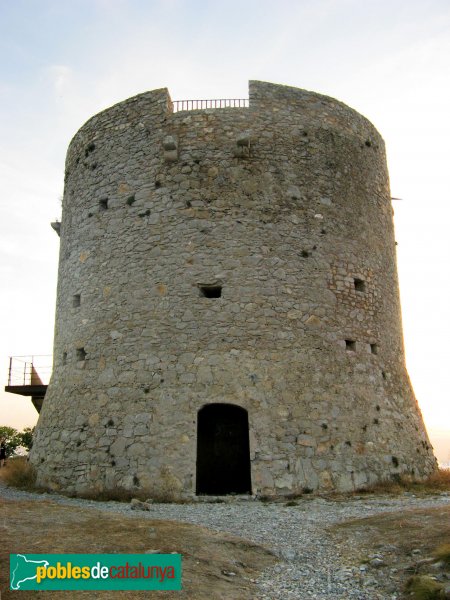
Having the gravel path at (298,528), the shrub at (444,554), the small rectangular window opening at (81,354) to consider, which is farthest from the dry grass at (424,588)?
the small rectangular window opening at (81,354)

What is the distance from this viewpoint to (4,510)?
8.08 metres

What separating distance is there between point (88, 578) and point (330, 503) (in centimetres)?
547

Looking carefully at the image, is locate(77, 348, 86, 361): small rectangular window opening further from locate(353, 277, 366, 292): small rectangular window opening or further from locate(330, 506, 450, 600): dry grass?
locate(330, 506, 450, 600): dry grass

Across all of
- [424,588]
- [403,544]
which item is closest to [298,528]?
[403,544]

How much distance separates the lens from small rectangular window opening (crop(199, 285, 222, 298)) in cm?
1161

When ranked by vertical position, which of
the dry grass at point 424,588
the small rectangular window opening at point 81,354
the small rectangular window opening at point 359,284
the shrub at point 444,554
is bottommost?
the dry grass at point 424,588

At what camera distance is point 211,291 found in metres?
11.7

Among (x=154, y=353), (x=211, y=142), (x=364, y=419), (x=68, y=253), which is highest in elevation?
(x=211, y=142)

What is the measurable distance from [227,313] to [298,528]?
4831mm

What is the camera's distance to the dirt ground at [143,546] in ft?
16.4

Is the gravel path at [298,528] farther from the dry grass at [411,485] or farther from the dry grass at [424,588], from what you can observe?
the dry grass at [411,485]

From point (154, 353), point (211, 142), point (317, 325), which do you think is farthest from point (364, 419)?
point (211, 142)

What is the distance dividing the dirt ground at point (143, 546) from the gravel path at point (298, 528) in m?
0.27

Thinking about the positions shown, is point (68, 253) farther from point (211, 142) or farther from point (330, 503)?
point (330, 503)
